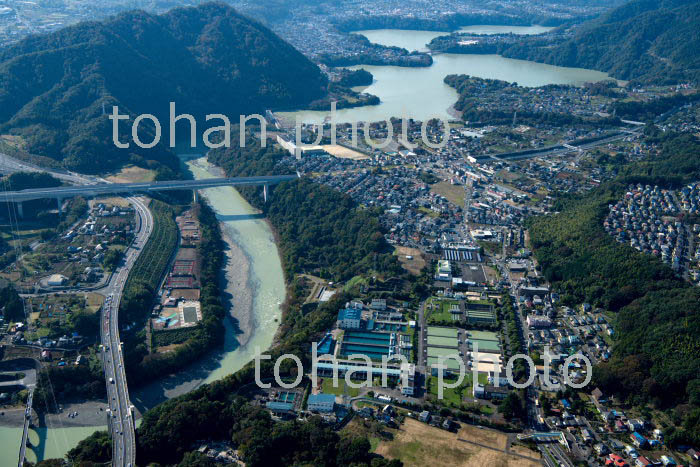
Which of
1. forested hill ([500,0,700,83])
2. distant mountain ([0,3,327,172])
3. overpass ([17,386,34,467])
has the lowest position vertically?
overpass ([17,386,34,467])

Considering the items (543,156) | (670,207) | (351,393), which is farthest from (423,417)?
(543,156)

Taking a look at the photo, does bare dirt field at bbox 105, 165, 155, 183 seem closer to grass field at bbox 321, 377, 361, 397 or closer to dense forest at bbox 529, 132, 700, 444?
grass field at bbox 321, 377, 361, 397

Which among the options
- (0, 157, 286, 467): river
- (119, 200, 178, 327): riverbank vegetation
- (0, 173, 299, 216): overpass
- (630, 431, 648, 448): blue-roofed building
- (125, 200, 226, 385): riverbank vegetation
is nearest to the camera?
(630, 431, 648, 448): blue-roofed building

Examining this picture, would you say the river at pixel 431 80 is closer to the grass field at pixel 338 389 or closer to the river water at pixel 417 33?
the river water at pixel 417 33

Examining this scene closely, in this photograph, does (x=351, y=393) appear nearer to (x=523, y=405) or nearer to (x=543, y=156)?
(x=523, y=405)

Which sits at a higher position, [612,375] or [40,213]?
[40,213]

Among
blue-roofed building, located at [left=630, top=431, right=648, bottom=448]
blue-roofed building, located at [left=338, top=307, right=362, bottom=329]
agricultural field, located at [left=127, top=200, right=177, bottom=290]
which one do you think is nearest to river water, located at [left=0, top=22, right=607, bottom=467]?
agricultural field, located at [left=127, top=200, right=177, bottom=290]

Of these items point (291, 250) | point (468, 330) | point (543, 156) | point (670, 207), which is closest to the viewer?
point (468, 330)
